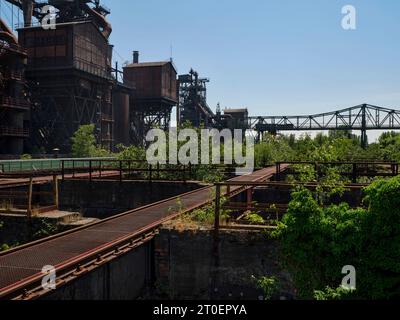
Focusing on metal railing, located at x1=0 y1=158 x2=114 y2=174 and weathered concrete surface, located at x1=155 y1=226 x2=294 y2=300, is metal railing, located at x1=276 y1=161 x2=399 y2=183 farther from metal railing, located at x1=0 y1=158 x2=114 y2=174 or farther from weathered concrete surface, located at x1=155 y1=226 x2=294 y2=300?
metal railing, located at x1=0 y1=158 x2=114 y2=174

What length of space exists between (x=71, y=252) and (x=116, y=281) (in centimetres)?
89

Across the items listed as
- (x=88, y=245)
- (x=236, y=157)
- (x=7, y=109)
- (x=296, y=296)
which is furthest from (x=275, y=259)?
(x=7, y=109)

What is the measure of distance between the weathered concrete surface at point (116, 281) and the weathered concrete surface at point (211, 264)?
14.6 inches

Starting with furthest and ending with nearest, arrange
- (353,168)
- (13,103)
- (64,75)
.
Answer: (64,75) → (13,103) → (353,168)

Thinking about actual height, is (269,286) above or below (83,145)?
below

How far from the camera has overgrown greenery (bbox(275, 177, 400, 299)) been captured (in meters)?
6.02

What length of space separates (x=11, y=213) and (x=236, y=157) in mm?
15634

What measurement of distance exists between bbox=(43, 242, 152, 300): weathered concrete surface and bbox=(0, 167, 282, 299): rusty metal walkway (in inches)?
6.4

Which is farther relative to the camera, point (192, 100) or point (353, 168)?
point (192, 100)

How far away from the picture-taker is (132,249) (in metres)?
7.18

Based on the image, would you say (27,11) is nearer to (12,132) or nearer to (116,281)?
(12,132)

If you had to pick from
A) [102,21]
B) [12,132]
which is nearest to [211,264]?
[12,132]

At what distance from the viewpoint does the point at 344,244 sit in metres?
6.32

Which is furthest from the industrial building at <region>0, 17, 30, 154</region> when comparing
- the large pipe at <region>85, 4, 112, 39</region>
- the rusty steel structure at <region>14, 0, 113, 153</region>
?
the large pipe at <region>85, 4, 112, 39</region>
